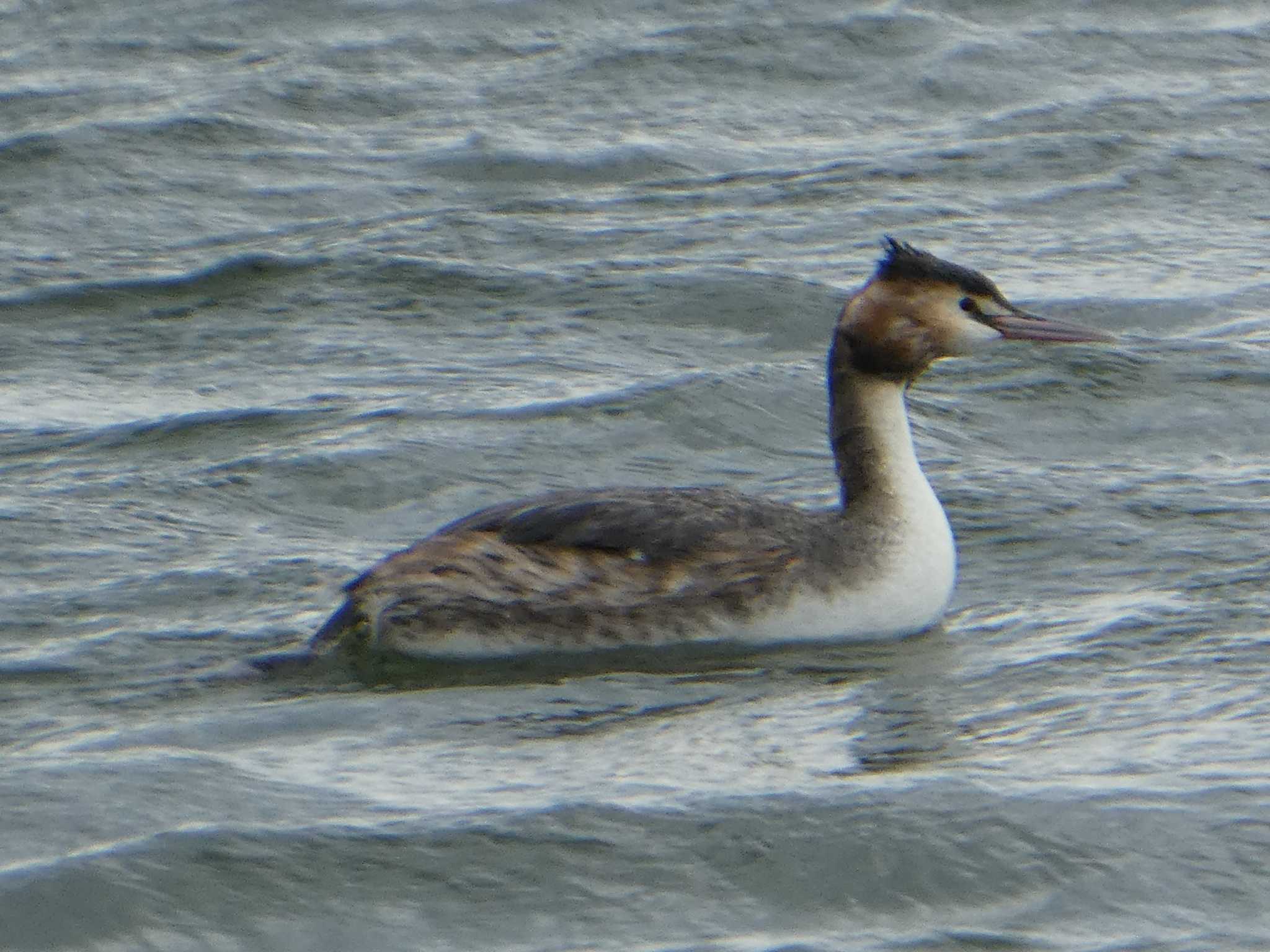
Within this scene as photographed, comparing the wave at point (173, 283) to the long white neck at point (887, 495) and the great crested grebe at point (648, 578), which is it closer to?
the great crested grebe at point (648, 578)

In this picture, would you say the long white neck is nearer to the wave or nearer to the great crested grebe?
the great crested grebe

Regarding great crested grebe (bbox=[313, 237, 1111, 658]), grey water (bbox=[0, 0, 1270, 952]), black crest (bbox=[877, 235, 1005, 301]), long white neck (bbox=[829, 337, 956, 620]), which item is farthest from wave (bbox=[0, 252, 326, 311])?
black crest (bbox=[877, 235, 1005, 301])

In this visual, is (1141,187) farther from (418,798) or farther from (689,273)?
(418,798)

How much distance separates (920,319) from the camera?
8.41m

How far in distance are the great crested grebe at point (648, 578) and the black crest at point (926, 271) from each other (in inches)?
26.9

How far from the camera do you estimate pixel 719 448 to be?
10.1m

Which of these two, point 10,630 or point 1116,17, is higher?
point 1116,17

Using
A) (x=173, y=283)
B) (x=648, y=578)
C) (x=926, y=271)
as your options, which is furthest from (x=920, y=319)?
(x=173, y=283)

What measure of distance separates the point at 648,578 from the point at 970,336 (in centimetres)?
133

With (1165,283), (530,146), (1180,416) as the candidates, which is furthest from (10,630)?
(530,146)

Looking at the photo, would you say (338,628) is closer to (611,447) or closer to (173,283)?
(611,447)

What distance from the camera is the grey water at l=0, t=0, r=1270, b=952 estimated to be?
6.43 meters

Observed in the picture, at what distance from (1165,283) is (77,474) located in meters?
4.95

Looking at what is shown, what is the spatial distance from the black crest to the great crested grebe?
26.9 inches
